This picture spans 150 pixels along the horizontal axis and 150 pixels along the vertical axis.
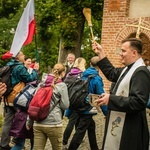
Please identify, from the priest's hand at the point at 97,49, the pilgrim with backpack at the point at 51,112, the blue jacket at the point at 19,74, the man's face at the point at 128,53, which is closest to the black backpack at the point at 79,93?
the blue jacket at the point at 19,74

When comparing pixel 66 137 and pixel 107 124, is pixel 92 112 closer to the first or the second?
pixel 66 137

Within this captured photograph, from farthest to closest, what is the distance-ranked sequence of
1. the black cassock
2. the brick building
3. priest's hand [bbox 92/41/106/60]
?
the brick building < priest's hand [bbox 92/41/106/60] < the black cassock

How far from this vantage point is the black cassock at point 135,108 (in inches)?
144

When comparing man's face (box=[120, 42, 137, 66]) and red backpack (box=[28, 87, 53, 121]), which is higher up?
man's face (box=[120, 42, 137, 66])

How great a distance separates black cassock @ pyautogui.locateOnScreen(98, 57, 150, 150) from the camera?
12.0 ft

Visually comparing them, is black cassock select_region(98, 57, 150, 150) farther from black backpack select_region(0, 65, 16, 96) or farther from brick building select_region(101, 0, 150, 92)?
brick building select_region(101, 0, 150, 92)

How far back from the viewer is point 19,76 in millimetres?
6125

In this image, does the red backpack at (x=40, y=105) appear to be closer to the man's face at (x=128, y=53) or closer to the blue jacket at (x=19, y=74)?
the blue jacket at (x=19, y=74)

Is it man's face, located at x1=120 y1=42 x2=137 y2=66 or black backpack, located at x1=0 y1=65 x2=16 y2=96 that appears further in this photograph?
black backpack, located at x1=0 y1=65 x2=16 y2=96

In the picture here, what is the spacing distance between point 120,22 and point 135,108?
8.78 meters

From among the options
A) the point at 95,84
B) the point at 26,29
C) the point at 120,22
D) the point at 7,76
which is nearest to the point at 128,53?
the point at 95,84

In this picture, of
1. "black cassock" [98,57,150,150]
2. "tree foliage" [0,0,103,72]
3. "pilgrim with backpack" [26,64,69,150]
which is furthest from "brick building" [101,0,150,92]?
"black cassock" [98,57,150,150]

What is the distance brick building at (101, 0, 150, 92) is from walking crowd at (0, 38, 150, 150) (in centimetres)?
415

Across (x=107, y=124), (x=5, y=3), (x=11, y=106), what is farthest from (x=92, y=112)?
(x=5, y=3)
